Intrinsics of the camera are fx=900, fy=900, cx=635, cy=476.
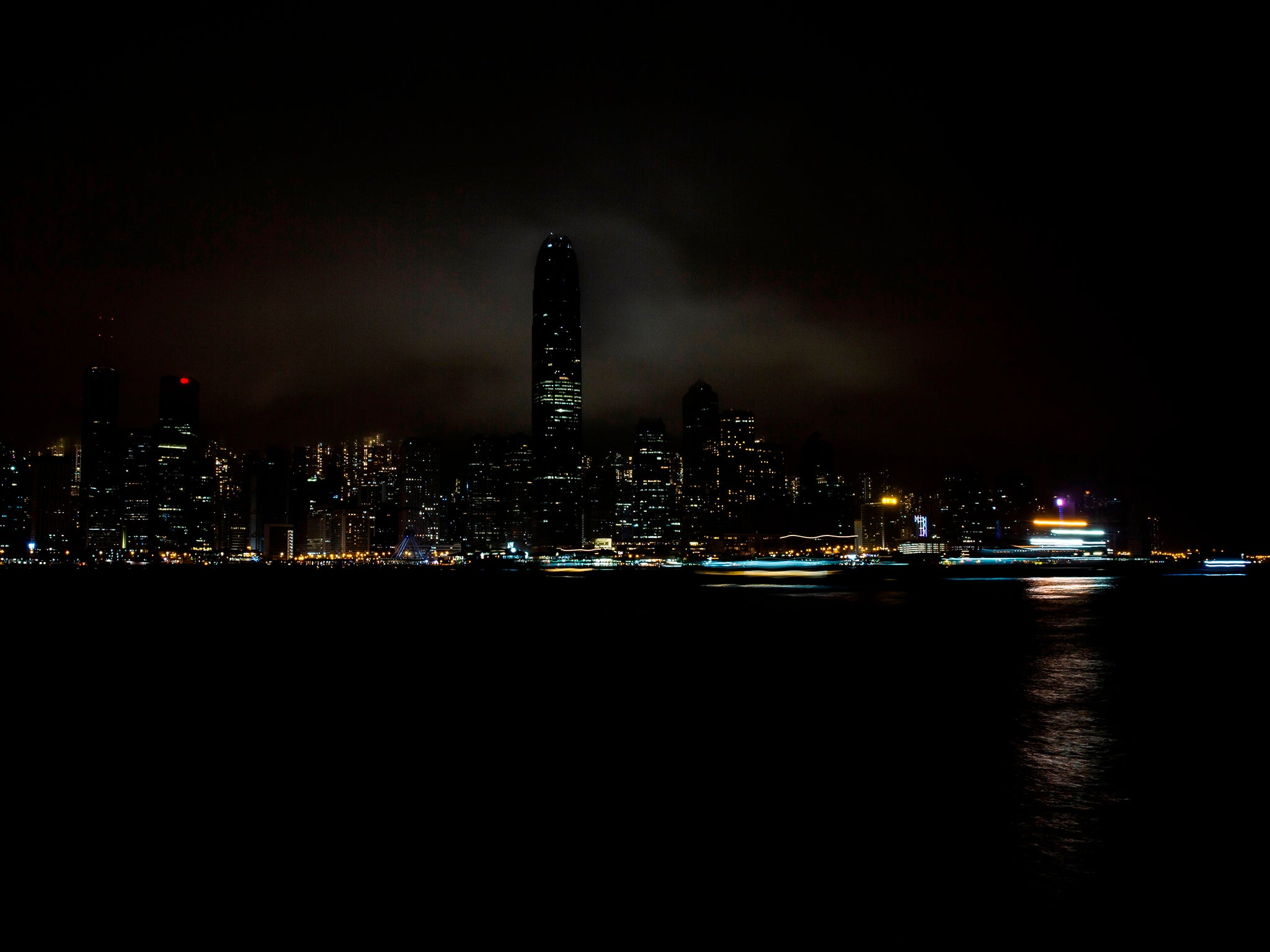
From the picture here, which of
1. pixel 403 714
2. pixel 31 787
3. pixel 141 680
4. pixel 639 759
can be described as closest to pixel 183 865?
pixel 31 787

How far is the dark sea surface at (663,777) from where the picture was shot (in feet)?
40.0

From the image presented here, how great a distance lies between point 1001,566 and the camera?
185625mm

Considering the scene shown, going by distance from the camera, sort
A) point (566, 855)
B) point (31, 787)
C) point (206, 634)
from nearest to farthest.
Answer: point (566, 855) → point (31, 787) → point (206, 634)

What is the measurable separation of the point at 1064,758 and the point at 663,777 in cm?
911

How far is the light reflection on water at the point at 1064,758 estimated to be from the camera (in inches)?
546

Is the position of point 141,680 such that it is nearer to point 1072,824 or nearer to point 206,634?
point 206,634

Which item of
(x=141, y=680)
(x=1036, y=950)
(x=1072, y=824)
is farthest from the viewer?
(x=141, y=680)

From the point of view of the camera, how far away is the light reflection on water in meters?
13.9

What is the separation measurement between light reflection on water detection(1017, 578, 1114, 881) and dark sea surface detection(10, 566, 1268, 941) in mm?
86

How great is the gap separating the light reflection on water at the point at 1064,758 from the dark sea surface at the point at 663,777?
0.09 metres

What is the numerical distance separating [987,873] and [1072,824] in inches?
136

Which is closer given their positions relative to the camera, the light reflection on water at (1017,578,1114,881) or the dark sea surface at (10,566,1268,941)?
the dark sea surface at (10,566,1268,941)

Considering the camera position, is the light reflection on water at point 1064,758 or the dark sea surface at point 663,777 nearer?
the dark sea surface at point 663,777

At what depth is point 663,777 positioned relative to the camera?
18672 millimetres
